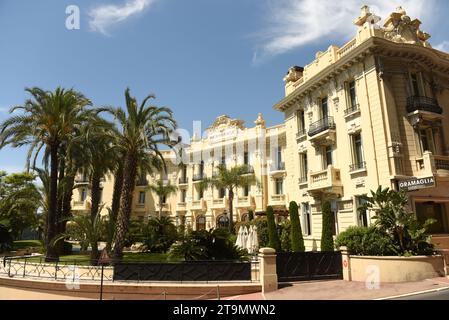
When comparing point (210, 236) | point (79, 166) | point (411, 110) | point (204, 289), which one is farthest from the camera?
point (79, 166)

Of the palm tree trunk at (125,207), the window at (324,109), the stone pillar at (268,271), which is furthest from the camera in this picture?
the window at (324,109)

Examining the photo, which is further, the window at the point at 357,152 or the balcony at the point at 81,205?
the balcony at the point at 81,205

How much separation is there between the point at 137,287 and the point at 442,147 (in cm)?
1954

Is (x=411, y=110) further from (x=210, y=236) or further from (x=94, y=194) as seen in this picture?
(x=94, y=194)

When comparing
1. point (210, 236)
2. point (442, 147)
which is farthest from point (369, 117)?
point (210, 236)

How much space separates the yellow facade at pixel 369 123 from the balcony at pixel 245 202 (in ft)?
38.6

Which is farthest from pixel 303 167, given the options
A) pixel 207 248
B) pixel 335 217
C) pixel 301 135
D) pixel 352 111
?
pixel 207 248

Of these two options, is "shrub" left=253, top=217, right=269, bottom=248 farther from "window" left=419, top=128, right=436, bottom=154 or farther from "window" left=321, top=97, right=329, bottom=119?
"window" left=419, top=128, right=436, bottom=154

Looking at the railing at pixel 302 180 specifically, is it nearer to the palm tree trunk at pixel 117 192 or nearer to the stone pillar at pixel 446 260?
the stone pillar at pixel 446 260

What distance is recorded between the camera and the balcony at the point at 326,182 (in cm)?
2036

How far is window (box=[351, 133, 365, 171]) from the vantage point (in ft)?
64.2

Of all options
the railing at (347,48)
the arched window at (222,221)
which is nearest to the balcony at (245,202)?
the arched window at (222,221)
